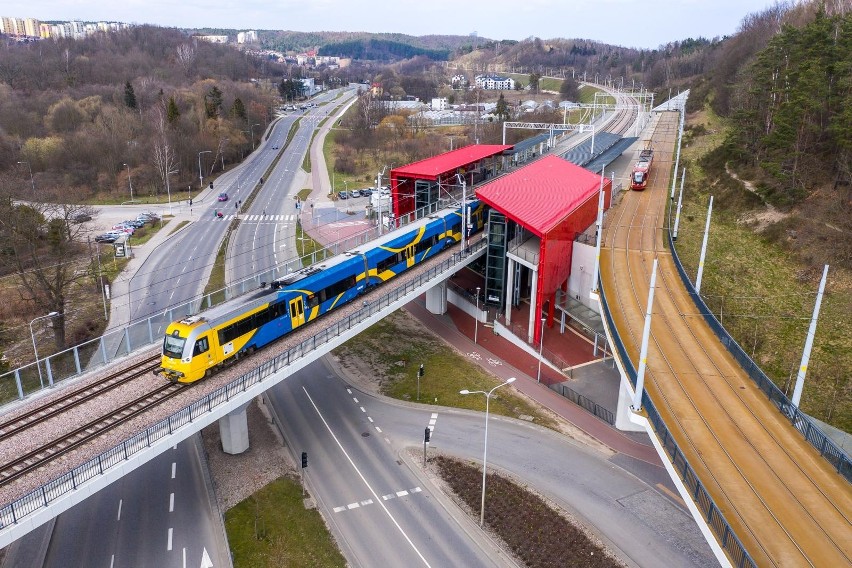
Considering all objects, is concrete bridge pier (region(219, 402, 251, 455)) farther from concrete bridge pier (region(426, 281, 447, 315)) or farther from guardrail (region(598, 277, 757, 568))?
concrete bridge pier (region(426, 281, 447, 315))

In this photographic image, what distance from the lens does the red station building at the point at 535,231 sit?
4234 centimetres

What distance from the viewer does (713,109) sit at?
9719 cm

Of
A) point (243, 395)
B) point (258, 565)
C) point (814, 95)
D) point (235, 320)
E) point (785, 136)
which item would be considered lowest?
point (258, 565)

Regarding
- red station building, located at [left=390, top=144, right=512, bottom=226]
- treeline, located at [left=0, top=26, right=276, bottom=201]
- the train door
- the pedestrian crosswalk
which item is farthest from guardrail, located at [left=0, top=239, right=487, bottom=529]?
the pedestrian crosswalk

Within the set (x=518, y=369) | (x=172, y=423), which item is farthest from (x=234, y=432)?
(x=518, y=369)

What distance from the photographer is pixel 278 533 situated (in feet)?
88.0

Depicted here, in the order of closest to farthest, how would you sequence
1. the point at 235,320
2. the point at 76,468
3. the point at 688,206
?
the point at 76,468, the point at 235,320, the point at 688,206

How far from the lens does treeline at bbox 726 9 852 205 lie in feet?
146

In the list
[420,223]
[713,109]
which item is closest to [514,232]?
[420,223]

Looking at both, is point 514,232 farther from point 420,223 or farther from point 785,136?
point 785,136

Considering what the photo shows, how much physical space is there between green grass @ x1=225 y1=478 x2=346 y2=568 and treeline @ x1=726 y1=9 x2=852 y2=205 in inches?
1689


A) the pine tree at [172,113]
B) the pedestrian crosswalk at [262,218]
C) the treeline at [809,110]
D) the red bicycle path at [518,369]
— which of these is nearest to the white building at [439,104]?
the pine tree at [172,113]

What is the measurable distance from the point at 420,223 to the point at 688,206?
3153 cm

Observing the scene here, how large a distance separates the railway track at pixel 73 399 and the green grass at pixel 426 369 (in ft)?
52.5
